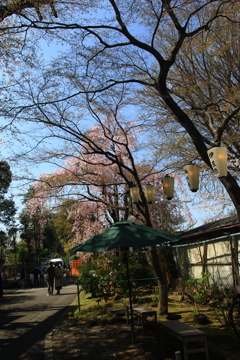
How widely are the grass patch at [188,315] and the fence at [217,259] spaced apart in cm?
111

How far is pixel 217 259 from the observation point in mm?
9703

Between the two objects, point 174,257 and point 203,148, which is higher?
point 203,148

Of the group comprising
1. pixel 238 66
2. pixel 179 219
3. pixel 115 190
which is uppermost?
pixel 238 66

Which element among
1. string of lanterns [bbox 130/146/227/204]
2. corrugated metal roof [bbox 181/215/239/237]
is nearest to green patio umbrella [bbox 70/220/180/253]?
string of lanterns [bbox 130/146/227/204]

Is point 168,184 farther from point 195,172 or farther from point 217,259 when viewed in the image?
point 217,259

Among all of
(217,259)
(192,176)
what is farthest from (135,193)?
(217,259)

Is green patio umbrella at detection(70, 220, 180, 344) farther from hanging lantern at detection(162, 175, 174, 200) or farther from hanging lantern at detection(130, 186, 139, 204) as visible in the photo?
hanging lantern at detection(130, 186, 139, 204)

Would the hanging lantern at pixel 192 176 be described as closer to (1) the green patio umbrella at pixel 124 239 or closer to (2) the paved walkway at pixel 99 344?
(1) the green patio umbrella at pixel 124 239

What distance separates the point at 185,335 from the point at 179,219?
17.4 m

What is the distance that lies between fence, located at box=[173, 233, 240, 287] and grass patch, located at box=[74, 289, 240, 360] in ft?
3.65

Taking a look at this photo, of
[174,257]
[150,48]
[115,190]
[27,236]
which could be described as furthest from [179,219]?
[27,236]

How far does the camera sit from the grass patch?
17.4ft

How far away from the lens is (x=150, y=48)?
7680 millimetres

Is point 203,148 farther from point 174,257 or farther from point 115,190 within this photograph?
point 115,190
